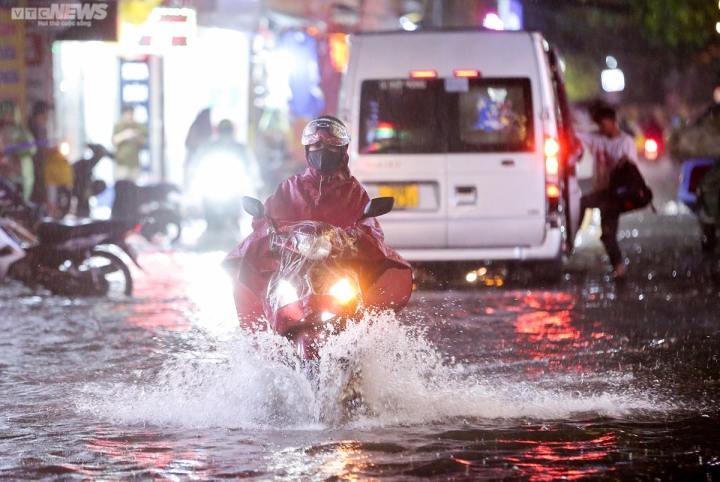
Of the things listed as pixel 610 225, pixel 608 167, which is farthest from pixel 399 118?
pixel 610 225

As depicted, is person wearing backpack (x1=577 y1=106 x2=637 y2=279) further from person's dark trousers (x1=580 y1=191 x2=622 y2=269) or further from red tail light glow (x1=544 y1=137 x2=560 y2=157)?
red tail light glow (x1=544 y1=137 x2=560 y2=157)

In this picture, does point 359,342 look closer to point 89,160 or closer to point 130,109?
point 89,160

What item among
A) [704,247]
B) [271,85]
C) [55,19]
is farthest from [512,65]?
[271,85]

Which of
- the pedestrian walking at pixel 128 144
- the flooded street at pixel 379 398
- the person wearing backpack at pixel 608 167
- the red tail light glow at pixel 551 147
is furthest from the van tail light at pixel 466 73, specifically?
the pedestrian walking at pixel 128 144

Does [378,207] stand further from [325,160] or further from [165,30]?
[165,30]

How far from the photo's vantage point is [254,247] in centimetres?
748

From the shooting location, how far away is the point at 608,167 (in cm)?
1498

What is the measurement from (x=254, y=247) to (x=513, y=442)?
168cm

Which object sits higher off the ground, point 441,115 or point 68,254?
point 441,115

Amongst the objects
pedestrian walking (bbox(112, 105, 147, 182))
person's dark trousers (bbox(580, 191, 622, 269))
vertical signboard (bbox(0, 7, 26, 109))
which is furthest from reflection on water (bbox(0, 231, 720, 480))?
pedestrian walking (bbox(112, 105, 147, 182))

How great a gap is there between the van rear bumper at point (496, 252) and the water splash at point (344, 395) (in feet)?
16.7

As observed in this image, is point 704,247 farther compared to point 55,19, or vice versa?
point 704,247

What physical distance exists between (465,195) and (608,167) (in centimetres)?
208

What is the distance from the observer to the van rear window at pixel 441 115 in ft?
44.7
